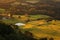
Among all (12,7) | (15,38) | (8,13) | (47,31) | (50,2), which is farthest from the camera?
(50,2)

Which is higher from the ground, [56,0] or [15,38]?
[15,38]

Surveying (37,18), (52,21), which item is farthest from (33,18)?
(52,21)

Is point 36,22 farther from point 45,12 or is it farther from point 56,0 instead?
point 56,0

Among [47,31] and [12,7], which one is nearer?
[47,31]

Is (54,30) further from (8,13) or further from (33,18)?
(8,13)

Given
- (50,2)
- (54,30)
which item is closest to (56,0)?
(50,2)

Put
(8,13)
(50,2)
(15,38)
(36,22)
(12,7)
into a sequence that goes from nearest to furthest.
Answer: (15,38)
(36,22)
(8,13)
(12,7)
(50,2)
